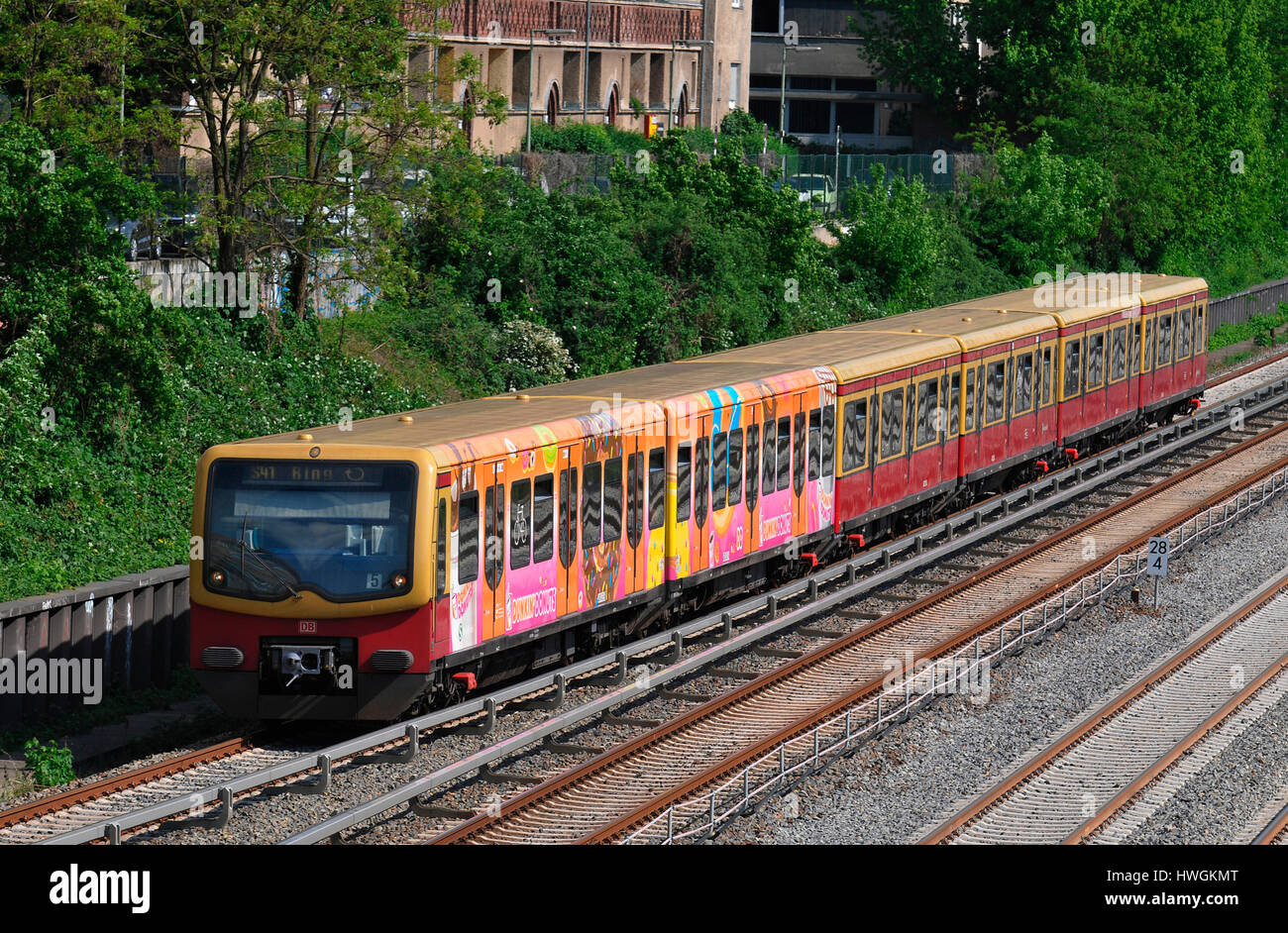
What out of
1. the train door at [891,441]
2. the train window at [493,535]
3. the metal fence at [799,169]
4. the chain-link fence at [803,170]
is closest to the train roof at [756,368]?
the train door at [891,441]

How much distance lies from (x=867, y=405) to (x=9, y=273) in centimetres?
1123

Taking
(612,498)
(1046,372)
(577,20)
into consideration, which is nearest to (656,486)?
(612,498)

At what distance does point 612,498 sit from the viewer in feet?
60.6

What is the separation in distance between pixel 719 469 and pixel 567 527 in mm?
3450

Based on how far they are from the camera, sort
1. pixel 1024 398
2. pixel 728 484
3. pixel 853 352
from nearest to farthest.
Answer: pixel 728 484 < pixel 853 352 < pixel 1024 398

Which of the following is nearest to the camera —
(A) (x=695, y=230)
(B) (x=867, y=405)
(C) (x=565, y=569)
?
(C) (x=565, y=569)

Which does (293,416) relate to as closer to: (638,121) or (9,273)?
(9,273)

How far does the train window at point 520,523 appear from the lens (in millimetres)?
16688

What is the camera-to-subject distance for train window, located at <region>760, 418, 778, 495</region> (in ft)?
71.2

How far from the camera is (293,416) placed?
88.3ft

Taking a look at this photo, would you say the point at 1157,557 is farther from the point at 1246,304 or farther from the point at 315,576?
the point at 1246,304

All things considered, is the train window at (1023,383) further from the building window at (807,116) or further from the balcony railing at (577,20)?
the building window at (807,116)

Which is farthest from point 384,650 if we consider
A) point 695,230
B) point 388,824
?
point 695,230

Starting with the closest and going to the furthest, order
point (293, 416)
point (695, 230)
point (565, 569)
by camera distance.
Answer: point (565, 569) < point (293, 416) < point (695, 230)
